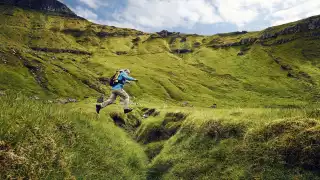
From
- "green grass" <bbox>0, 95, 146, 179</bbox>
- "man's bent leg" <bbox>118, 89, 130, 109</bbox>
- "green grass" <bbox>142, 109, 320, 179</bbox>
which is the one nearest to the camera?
"green grass" <bbox>0, 95, 146, 179</bbox>

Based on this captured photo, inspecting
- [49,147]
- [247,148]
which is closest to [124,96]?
[247,148]

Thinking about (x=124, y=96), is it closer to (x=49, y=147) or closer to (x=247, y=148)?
(x=247, y=148)

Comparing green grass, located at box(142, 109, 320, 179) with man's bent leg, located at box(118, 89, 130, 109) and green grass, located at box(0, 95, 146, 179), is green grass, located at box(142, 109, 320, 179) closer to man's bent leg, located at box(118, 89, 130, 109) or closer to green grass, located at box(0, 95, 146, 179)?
green grass, located at box(0, 95, 146, 179)

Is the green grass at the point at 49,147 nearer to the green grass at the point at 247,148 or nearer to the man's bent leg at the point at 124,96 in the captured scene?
the green grass at the point at 247,148

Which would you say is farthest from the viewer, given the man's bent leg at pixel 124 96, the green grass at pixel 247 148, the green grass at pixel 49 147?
the man's bent leg at pixel 124 96

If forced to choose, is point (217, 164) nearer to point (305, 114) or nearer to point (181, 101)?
point (305, 114)

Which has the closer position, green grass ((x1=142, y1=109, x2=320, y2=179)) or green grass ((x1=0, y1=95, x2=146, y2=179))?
green grass ((x1=0, y1=95, x2=146, y2=179))

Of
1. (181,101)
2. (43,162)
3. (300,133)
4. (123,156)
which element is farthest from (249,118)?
(181,101)

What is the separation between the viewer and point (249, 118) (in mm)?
19609

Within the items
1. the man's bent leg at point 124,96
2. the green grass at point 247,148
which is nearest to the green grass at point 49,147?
the green grass at point 247,148

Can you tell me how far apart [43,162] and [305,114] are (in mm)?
13197

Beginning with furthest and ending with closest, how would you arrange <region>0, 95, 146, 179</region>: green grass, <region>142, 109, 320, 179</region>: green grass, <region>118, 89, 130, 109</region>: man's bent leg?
<region>118, 89, 130, 109</region>: man's bent leg < <region>142, 109, 320, 179</region>: green grass < <region>0, 95, 146, 179</region>: green grass

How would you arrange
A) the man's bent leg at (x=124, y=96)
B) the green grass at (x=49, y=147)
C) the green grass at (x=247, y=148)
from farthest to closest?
the man's bent leg at (x=124, y=96), the green grass at (x=247, y=148), the green grass at (x=49, y=147)

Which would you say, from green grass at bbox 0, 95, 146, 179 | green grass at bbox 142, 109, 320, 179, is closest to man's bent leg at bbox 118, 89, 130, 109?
green grass at bbox 142, 109, 320, 179
